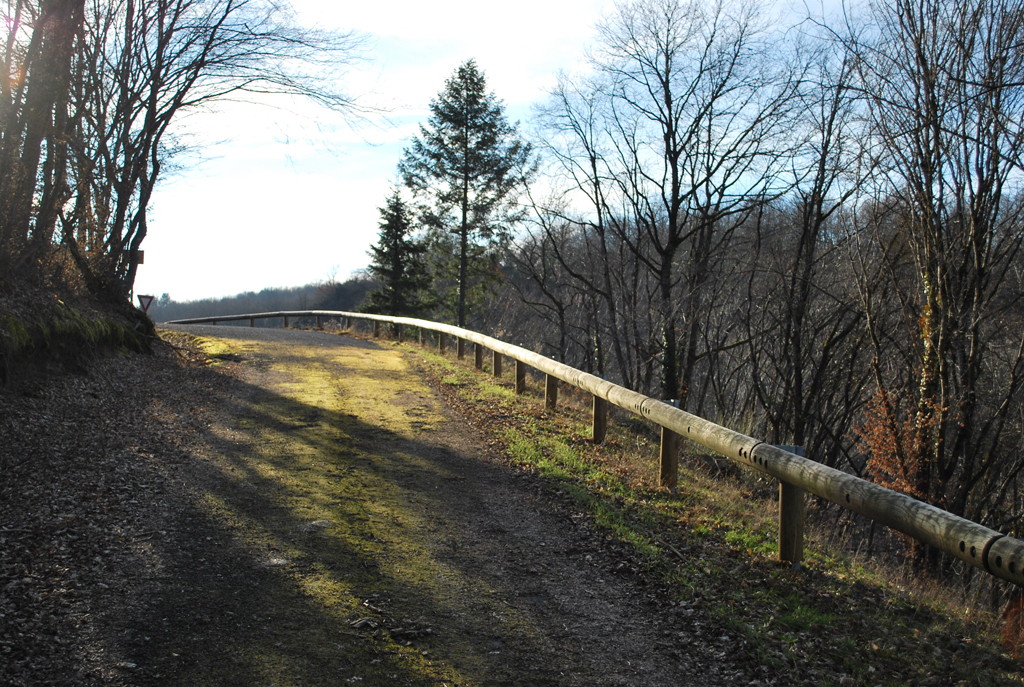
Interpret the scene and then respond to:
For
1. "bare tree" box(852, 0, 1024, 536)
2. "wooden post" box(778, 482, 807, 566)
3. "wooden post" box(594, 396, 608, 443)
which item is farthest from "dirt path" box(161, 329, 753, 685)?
"bare tree" box(852, 0, 1024, 536)

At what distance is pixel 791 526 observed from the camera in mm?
5129

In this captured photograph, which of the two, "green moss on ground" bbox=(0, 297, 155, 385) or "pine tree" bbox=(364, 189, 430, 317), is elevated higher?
"pine tree" bbox=(364, 189, 430, 317)

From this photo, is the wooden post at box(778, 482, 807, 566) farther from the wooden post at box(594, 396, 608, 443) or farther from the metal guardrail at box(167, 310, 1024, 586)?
the wooden post at box(594, 396, 608, 443)

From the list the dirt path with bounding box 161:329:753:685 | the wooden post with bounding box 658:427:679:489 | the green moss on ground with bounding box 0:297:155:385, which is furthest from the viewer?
the green moss on ground with bounding box 0:297:155:385

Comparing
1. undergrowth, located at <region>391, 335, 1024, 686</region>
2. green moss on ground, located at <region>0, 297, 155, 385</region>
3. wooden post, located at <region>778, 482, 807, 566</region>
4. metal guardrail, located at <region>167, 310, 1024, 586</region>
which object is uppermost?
green moss on ground, located at <region>0, 297, 155, 385</region>

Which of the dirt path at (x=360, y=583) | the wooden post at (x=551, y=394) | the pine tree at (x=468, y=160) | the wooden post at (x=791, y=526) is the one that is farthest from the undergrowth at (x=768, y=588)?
the pine tree at (x=468, y=160)

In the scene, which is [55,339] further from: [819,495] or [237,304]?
[237,304]

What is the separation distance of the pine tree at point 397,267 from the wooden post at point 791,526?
32.2m

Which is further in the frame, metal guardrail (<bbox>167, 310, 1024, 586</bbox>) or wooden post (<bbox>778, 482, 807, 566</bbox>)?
wooden post (<bbox>778, 482, 807, 566</bbox>)

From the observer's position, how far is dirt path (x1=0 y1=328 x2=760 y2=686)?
138 inches

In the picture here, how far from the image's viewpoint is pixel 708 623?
4184 millimetres

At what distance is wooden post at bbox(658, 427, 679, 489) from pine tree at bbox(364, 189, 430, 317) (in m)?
30.2

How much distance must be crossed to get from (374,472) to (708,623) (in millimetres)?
3805

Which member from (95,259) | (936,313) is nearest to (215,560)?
(936,313)
